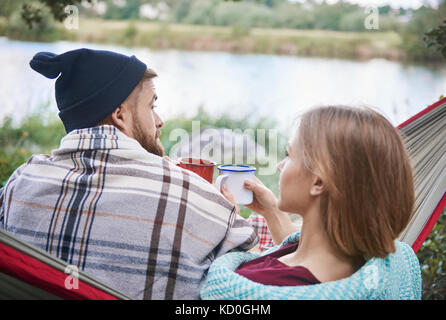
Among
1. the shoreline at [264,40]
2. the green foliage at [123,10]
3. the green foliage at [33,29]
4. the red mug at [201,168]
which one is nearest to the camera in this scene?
the red mug at [201,168]

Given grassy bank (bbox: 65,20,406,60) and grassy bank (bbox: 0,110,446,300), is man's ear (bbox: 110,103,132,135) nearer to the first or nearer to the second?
grassy bank (bbox: 0,110,446,300)

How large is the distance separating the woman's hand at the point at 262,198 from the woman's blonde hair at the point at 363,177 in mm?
531

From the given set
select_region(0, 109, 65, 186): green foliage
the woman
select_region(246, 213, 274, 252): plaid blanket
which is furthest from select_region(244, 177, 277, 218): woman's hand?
select_region(0, 109, 65, 186): green foliage

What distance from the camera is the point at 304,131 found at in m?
1.30

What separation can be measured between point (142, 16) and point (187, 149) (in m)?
6.38

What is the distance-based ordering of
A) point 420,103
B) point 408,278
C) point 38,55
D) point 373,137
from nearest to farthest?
point 373,137, point 408,278, point 38,55, point 420,103

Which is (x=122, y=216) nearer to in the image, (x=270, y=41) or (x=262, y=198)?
(x=262, y=198)

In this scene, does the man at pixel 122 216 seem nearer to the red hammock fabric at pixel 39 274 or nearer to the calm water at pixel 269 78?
the red hammock fabric at pixel 39 274

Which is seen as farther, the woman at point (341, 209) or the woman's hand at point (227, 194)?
the woman's hand at point (227, 194)

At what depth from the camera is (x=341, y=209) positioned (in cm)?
123

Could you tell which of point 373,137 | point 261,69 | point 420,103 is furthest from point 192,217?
point 261,69

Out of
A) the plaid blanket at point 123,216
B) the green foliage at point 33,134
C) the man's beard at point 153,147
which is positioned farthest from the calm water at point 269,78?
the plaid blanket at point 123,216

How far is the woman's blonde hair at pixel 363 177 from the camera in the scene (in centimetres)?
121
